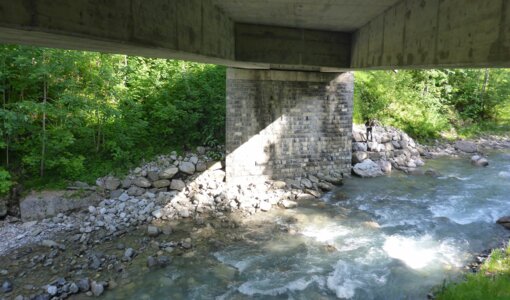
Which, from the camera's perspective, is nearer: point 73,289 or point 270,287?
point 73,289

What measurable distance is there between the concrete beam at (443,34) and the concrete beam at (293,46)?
1.64 m

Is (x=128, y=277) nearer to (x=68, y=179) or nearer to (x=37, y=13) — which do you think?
(x=68, y=179)

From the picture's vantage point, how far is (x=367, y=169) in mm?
12836

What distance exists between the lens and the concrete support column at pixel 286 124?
11117mm

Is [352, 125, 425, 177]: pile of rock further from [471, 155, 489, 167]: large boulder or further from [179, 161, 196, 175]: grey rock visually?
[179, 161, 196, 175]: grey rock

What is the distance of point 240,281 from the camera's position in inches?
261

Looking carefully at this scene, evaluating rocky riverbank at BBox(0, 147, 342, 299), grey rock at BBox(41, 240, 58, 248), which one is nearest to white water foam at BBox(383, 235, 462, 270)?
rocky riverbank at BBox(0, 147, 342, 299)

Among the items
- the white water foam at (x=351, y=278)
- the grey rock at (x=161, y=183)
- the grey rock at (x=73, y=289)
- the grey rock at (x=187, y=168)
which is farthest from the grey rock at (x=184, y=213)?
the white water foam at (x=351, y=278)

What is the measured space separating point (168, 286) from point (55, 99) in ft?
20.6

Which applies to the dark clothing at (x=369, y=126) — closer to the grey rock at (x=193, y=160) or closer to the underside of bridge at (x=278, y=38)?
the underside of bridge at (x=278, y=38)

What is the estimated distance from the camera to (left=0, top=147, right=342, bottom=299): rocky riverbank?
6578 mm

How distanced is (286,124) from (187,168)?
3.54 m

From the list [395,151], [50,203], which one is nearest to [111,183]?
[50,203]

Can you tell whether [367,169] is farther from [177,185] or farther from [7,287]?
[7,287]
